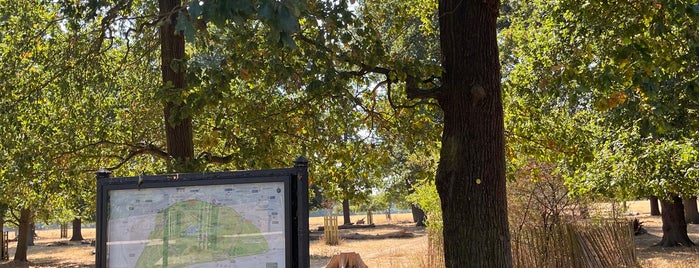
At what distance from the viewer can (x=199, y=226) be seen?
411 centimetres

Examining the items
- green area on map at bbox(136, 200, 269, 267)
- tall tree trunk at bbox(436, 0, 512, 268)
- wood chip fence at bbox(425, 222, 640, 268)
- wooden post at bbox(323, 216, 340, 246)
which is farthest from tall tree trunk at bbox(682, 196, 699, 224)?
green area on map at bbox(136, 200, 269, 267)

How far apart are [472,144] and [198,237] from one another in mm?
2671

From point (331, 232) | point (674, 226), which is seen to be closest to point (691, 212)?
point (674, 226)

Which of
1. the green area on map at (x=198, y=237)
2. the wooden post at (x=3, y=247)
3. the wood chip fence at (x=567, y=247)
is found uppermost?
the green area on map at (x=198, y=237)

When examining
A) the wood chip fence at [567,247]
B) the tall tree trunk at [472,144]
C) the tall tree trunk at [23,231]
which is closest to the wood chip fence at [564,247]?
the wood chip fence at [567,247]

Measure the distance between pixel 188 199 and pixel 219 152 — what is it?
656 centimetres

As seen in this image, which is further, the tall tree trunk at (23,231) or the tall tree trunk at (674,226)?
the tall tree trunk at (23,231)

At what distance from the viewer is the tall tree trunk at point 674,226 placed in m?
21.8

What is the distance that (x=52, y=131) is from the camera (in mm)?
9953

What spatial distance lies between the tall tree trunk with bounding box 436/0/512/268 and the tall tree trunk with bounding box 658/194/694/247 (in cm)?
1875

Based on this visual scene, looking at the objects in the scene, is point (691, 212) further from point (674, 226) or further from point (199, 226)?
point (199, 226)

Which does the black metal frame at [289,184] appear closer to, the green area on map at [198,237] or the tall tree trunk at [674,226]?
the green area on map at [198,237]

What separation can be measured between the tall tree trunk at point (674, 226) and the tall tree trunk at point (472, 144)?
18.7 meters

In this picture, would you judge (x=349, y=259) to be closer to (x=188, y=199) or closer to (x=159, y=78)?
(x=159, y=78)
